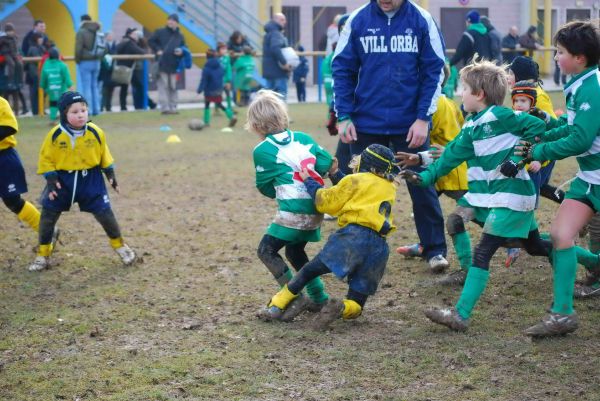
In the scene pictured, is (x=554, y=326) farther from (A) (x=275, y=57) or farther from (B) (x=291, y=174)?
(A) (x=275, y=57)

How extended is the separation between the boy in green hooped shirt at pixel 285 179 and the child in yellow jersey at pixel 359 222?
174mm

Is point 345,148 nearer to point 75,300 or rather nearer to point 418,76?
point 418,76

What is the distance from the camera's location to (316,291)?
19.3 ft

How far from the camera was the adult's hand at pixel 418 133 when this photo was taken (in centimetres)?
639

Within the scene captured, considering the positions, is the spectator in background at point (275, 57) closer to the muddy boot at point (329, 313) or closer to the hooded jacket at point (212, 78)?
the hooded jacket at point (212, 78)

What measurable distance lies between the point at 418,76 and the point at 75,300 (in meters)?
2.89

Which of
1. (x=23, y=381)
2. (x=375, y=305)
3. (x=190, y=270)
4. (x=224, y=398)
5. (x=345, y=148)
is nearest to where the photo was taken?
(x=224, y=398)

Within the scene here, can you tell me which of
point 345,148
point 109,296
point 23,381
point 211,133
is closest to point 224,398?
point 23,381

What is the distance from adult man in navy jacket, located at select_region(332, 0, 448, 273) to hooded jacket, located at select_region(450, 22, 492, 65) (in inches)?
418

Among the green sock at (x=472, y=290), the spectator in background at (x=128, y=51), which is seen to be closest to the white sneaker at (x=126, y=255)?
the green sock at (x=472, y=290)

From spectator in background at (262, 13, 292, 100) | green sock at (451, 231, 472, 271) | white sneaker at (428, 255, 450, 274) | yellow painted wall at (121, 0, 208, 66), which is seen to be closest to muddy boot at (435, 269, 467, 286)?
green sock at (451, 231, 472, 271)

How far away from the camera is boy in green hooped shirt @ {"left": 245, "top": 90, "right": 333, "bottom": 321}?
5.68 metres

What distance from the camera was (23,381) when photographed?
4797 millimetres

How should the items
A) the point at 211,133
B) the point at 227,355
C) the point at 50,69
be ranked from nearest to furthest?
the point at 227,355, the point at 211,133, the point at 50,69
